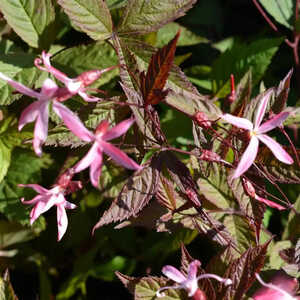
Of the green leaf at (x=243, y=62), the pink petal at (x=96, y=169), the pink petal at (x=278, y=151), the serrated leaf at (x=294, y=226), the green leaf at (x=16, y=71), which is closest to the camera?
the pink petal at (x=96, y=169)

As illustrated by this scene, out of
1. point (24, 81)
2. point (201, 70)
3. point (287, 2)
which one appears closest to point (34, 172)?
point (24, 81)

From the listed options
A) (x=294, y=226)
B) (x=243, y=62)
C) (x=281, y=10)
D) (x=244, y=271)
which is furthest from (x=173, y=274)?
(x=281, y=10)

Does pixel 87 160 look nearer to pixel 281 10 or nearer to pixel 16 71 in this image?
pixel 16 71

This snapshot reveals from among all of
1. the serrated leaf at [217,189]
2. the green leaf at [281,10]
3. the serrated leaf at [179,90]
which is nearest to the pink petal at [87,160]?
the serrated leaf at [179,90]

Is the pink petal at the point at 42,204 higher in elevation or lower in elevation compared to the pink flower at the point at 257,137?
lower

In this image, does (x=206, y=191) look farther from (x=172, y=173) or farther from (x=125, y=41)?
(x=125, y=41)

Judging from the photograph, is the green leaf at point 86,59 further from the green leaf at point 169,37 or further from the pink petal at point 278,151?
the pink petal at point 278,151
